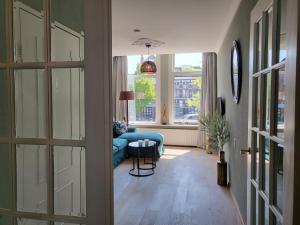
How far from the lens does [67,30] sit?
1.29m

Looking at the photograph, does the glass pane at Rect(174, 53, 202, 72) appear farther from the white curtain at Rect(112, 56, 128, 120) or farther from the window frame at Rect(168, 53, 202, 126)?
the white curtain at Rect(112, 56, 128, 120)

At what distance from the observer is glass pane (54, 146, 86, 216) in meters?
1.25

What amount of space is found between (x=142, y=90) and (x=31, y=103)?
647 cm

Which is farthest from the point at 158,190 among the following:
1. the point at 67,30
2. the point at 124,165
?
the point at 67,30

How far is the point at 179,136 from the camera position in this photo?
7387 millimetres

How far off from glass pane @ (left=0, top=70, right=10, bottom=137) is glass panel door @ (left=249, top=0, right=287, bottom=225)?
53.8 inches

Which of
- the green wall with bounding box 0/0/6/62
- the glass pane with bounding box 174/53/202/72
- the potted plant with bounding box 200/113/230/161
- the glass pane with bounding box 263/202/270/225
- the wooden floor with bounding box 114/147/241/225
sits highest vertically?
the glass pane with bounding box 174/53/202/72

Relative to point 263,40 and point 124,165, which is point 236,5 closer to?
point 263,40

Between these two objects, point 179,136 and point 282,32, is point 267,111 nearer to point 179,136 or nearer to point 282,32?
point 282,32

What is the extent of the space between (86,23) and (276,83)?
1047mm

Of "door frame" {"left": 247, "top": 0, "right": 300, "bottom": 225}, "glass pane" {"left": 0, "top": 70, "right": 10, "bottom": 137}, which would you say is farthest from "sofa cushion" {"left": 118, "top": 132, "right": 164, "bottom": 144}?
"door frame" {"left": 247, "top": 0, "right": 300, "bottom": 225}

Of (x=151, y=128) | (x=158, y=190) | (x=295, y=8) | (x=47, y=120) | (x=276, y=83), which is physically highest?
(x=295, y=8)

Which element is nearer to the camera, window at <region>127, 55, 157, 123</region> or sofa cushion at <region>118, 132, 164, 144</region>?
sofa cushion at <region>118, 132, 164, 144</region>

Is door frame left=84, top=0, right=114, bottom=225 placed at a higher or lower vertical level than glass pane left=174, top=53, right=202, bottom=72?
lower
